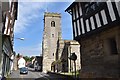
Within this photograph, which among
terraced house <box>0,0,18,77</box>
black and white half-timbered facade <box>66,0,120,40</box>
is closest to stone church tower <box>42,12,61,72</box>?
terraced house <box>0,0,18,77</box>

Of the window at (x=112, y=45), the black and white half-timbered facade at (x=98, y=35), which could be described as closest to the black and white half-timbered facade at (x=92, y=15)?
the black and white half-timbered facade at (x=98, y=35)

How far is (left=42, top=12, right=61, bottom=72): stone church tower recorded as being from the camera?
148 ft

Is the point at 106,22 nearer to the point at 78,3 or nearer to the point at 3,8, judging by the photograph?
the point at 78,3

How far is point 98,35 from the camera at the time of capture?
39.2ft

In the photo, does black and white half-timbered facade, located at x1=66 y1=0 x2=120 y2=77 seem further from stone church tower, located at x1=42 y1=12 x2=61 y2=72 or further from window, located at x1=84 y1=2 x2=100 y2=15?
stone church tower, located at x1=42 y1=12 x2=61 y2=72

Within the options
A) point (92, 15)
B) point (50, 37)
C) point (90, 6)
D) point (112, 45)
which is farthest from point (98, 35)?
point (50, 37)

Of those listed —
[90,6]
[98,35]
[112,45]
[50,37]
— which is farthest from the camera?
[50,37]

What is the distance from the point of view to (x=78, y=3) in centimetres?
1459

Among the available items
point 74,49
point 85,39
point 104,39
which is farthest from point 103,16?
point 74,49

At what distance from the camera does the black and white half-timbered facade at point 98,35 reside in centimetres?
1016

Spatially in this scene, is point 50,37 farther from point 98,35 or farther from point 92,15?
point 98,35

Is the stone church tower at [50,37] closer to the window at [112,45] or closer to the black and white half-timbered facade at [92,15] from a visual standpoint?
the black and white half-timbered facade at [92,15]

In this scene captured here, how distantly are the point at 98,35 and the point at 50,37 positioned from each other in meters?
34.8

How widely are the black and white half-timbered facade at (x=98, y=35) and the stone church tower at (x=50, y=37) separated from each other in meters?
30.8
